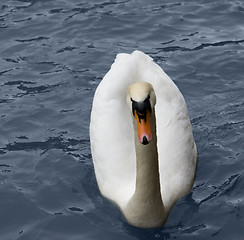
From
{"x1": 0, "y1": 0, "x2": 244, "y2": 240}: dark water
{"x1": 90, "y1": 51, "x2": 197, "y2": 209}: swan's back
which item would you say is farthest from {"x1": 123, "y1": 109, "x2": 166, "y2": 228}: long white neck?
{"x1": 90, "y1": 51, "x2": 197, "y2": 209}: swan's back

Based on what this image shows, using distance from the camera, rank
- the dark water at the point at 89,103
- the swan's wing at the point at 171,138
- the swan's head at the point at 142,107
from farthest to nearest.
→ 1. the swan's wing at the point at 171,138
2. the dark water at the point at 89,103
3. the swan's head at the point at 142,107

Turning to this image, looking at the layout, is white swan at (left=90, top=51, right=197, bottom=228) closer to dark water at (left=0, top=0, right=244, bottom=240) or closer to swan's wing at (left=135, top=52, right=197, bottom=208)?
swan's wing at (left=135, top=52, right=197, bottom=208)

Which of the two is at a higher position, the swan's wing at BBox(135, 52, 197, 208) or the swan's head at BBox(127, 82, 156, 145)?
the swan's head at BBox(127, 82, 156, 145)

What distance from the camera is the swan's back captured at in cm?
1035

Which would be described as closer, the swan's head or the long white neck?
the swan's head

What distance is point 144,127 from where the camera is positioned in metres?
8.97

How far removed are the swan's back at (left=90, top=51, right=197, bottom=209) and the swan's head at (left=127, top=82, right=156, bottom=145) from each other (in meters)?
1.39

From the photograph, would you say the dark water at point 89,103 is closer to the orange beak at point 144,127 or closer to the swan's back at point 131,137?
the swan's back at point 131,137

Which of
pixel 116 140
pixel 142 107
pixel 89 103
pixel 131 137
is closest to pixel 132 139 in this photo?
pixel 131 137

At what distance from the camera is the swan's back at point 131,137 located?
10.4 m

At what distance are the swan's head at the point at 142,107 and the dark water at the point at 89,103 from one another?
4.78 ft

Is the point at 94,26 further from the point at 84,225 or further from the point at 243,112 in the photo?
the point at 84,225

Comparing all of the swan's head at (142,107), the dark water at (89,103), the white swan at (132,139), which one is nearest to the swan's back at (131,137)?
the white swan at (132,139)

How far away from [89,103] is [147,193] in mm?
3203
